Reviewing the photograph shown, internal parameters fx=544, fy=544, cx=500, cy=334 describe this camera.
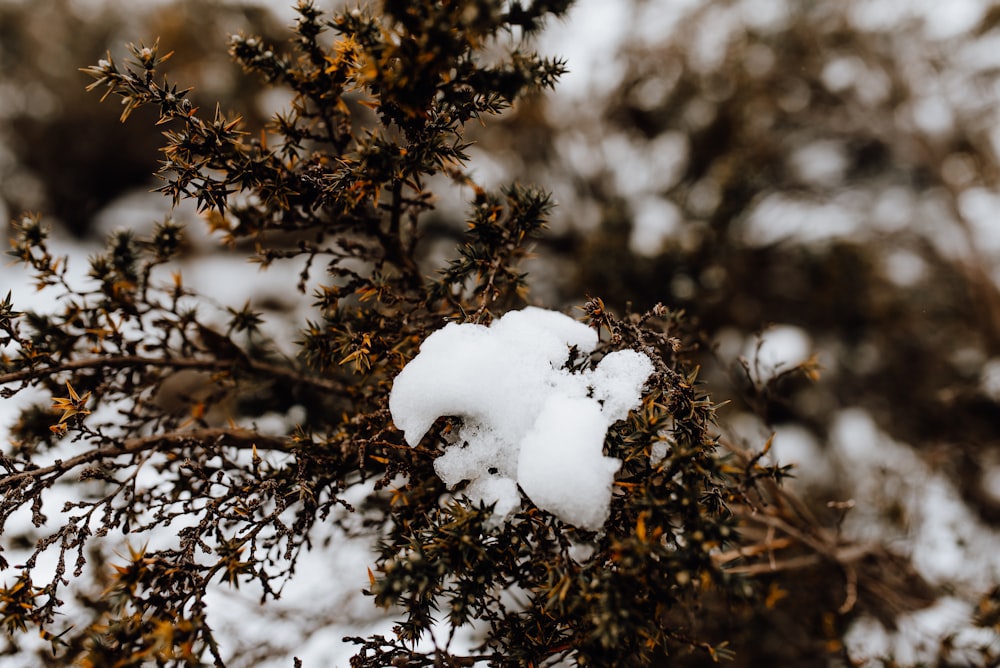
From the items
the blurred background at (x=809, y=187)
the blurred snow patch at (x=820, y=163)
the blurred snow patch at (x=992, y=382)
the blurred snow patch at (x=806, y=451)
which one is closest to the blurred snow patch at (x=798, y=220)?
the blurred background at (x=809, y=187)

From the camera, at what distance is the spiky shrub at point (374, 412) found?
140 centimetres

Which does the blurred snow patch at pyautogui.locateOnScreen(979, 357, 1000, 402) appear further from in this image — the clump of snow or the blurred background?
the clump of snow

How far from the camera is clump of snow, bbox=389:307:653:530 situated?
4.69 ft

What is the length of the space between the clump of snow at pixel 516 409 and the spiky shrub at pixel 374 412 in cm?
7

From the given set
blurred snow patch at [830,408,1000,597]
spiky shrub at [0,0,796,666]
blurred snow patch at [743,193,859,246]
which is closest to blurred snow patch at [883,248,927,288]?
blurred snow patch at [743,193,859,246]

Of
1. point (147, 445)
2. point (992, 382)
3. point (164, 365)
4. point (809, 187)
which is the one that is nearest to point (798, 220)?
point (809, 187)

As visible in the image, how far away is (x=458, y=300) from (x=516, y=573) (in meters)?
0.93

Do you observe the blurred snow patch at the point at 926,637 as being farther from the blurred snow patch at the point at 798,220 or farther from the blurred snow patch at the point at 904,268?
the blurred snow patch at the point at 904,268

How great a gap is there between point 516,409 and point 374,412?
50 cm

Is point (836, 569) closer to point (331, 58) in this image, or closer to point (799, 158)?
point (331, 58)

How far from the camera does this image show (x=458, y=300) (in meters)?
Answer: 1.99

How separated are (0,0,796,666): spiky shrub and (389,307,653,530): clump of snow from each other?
74 mm

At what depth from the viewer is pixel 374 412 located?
1.77m

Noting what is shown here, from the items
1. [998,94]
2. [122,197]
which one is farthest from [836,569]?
[122,197]
